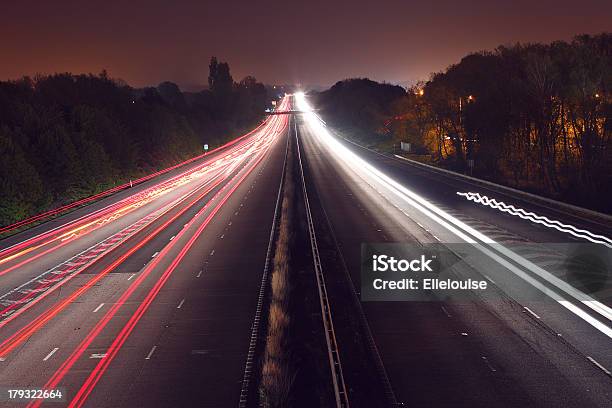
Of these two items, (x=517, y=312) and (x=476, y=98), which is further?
(x=476, y=98)

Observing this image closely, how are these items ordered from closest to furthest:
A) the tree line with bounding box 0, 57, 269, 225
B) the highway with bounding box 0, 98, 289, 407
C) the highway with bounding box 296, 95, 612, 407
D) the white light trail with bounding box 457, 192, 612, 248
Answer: the highway with bounding box 296, 95, 612, 407 < the highway with bounding box 0, 98, 289, 407 < the white light trail with bounding box 457, 192, 612, 248 < the tree line with bounding box 0, 57, 269, 225

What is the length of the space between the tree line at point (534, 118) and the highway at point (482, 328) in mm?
11944

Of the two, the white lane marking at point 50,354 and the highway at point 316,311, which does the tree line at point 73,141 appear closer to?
the highway at point 316,311

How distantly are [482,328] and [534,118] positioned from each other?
38.1 metres

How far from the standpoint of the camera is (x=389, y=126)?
120000mm

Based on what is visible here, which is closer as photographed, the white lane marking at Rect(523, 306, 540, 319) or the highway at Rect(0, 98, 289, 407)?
the highway at Rect(0, 98, 289, 407)

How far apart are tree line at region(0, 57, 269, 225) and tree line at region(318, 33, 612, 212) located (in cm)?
3696

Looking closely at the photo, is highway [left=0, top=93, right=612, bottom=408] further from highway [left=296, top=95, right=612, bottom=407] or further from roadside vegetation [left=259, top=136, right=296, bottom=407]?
roadside vegetation [left=259, top=136, right=296, bottom=407]

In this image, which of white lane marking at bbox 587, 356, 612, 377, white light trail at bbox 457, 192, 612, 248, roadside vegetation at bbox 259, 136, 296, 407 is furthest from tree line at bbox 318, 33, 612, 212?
white lane marking at bbox 587, 356, 612, 377

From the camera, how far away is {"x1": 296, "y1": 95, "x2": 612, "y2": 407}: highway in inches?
573

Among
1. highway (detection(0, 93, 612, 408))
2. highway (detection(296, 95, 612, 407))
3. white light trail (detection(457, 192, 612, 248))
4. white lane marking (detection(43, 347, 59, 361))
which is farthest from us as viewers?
white light trail (detection(457, 192, 612, 248))

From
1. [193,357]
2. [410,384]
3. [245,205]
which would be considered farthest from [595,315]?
[245,205]

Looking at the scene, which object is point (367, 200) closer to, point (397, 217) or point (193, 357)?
point (397, 217)

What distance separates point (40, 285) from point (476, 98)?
53.6m
